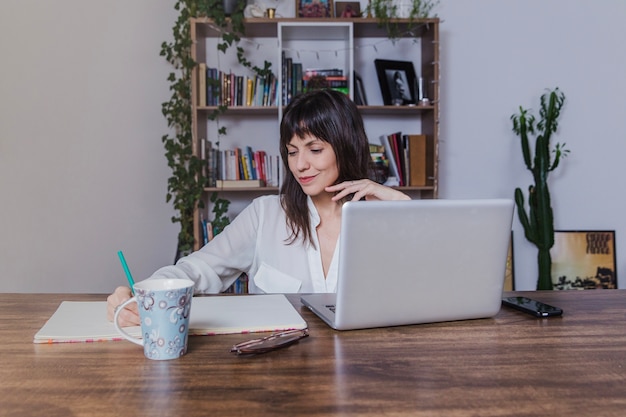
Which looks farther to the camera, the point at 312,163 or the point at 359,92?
the point at 359,92

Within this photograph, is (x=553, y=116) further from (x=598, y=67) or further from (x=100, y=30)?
(x=100, y=30)

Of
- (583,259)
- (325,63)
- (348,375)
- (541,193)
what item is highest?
(325,63)

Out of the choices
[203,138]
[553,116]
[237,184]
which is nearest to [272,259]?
[237,184]

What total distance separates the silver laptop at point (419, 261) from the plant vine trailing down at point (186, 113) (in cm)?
217

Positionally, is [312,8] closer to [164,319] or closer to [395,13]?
[395,13]

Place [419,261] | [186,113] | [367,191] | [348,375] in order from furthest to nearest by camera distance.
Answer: [186,113], [367,191], [419,261], [348,375]

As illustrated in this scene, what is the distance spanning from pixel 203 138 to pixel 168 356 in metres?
2.57

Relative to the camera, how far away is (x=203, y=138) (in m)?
3.36

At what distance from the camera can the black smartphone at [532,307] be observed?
1178 mm

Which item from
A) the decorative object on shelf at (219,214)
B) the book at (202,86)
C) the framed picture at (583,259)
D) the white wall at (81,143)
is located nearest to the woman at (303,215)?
the white wall at (81,143)

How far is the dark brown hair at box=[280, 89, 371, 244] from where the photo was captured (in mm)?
1789

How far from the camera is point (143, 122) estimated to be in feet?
10.7

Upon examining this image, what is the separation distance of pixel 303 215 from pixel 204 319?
2.58ft

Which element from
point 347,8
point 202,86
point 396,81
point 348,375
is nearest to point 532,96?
point 396,81
